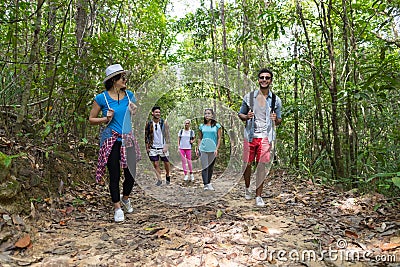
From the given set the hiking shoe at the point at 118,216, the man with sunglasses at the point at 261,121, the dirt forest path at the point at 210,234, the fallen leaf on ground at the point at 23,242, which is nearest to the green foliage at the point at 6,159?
the dirt forest path at the point at 210,234

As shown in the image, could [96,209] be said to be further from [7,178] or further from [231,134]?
[231,134]

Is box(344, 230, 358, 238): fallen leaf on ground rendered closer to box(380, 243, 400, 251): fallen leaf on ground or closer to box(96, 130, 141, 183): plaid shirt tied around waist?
box(380, 243, 400, 251): fallen leaf on ground

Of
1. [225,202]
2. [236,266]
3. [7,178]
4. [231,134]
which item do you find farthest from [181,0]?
[236,266]

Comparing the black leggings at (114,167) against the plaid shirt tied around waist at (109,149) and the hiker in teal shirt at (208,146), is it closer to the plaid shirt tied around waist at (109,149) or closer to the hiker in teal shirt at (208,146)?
the plaid shirt tied around waist at (109,149)

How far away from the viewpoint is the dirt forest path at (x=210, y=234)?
275 cm

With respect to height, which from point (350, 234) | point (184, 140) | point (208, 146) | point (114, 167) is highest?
point (184, 140)

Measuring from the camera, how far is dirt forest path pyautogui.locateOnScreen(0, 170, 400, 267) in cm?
275

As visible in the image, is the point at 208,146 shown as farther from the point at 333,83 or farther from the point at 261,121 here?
the point at 333,83

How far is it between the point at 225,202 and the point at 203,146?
4.90 feet

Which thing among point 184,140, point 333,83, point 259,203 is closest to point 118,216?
point 259,203

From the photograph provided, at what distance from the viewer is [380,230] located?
3262 millimetres

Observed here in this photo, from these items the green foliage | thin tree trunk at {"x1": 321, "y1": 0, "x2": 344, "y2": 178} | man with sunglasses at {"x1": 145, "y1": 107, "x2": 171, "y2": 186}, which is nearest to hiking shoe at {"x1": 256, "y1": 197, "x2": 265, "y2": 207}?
thin tree trunk at {"x1": 321, "y1": 0, "x2": 344, "y2": 178}

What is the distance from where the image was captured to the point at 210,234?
3.37 meters

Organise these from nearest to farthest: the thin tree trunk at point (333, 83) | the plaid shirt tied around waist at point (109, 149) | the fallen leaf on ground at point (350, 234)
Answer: the fallen leaf on ground at point (350, 234) → the plaid shirt tied around waist at point (109, 149) → the thin tree trunk at point (333, 83)
